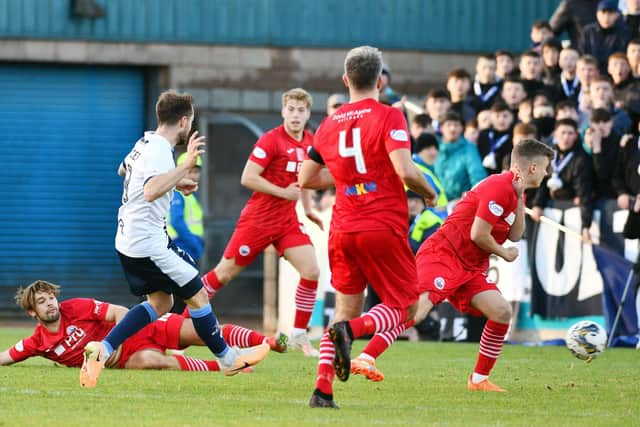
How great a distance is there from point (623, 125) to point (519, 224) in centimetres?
662

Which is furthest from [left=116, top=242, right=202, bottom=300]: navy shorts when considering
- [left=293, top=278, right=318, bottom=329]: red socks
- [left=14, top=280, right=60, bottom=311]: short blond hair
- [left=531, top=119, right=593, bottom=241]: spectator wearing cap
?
[left=531, top=119, right=593, bottom=241]: spectator wearing cap

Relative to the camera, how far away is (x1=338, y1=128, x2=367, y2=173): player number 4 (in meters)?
8.10

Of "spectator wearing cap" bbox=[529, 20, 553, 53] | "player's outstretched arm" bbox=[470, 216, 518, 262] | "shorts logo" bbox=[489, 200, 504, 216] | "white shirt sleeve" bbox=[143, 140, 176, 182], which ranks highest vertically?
"spectator wearing cap" bbox=[529, 20, 553, 53]

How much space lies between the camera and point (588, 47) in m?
18.0

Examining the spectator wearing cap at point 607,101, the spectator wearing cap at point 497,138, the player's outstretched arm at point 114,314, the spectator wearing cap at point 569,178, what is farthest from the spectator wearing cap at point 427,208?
the player's outstretched arm at point 114,314

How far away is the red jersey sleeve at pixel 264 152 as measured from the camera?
1254 centimetres

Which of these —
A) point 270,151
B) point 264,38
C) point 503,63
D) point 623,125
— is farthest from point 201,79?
point 270,151

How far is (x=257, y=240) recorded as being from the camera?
500 inches

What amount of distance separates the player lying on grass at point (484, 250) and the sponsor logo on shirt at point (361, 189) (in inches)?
59.5

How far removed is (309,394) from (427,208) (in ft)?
21.6

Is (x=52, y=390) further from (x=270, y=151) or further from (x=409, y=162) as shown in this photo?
(x=270, y=151)

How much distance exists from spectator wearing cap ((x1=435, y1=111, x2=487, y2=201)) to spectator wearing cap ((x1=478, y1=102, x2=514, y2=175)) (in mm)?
185

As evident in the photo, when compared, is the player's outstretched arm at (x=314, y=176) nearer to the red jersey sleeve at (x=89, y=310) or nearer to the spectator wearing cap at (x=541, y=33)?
the red jersey sleeve at (x=89, y=310)

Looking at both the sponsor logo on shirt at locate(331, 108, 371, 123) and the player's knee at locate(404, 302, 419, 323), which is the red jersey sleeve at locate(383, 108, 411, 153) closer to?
the sponsor logo on shirt at locate(331, 108, 371, 123)
